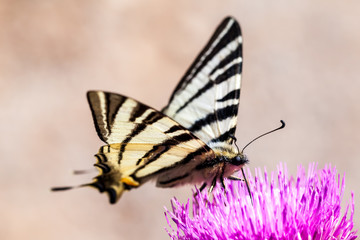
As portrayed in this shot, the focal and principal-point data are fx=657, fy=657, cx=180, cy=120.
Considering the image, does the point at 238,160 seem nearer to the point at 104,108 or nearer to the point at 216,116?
the point at 216,116

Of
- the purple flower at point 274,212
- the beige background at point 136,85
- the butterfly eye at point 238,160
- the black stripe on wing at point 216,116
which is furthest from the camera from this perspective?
the beige background at point 136,85

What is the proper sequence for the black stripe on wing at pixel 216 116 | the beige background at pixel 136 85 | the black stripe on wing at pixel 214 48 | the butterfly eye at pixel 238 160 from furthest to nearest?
the beige background at pixel 136 85, the black stripe on wing at pixel 214 48, the black stripe on wing at pixel 216 116, the butterfly eye at pixel 238 160

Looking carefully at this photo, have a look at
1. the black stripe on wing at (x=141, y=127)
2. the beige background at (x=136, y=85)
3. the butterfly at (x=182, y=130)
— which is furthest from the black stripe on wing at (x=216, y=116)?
the beige background at (x=136, y=85)

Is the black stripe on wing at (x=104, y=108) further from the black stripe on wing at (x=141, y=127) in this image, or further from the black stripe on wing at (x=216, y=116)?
the black stripe on wing at (x=216, y=116)

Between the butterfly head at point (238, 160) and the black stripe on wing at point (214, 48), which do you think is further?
the black stripe on wing at point (214, 48)

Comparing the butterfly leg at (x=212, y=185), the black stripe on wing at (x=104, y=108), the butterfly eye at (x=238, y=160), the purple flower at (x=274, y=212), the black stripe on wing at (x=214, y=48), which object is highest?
the black stripe on wing at (x=214, y=48)

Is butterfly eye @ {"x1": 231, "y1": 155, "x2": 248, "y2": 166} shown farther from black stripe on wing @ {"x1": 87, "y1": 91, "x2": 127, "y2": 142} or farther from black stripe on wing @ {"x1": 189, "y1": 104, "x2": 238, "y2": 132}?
black stripe on wing @ {"x1": 87, "y1": 91, "x2": 127, "y2": 142}

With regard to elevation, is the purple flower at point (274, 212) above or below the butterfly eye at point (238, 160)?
below
